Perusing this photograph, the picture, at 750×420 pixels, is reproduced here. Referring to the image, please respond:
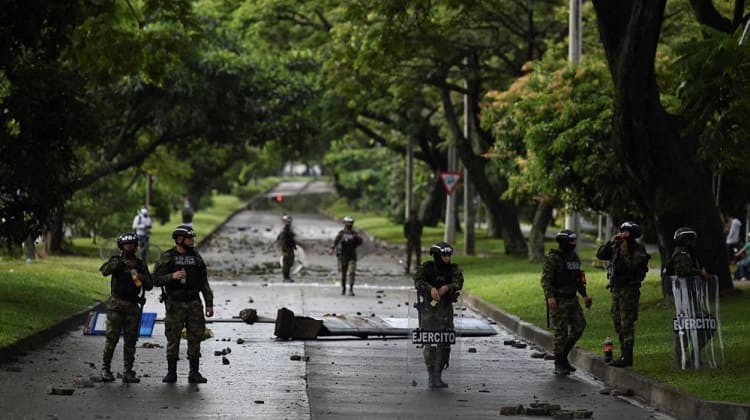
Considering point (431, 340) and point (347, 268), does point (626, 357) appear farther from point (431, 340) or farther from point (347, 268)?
point (347, 268)

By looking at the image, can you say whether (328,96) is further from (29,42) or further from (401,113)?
(29,42)

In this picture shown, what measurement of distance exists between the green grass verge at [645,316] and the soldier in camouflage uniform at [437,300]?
223 cm

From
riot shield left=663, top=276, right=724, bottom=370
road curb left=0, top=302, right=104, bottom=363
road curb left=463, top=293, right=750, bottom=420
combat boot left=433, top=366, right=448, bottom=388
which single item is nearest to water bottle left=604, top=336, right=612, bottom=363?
road curb left=463, top=293, right=750, bottom=420

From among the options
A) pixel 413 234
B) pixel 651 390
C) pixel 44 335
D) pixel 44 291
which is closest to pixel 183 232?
pixel 44 335

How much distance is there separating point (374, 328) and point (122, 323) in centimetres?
670

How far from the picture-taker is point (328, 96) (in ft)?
163

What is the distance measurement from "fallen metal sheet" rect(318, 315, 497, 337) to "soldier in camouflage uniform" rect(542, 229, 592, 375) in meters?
3.85

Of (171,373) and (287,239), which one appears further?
(287,239)

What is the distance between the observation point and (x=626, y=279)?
56.2 feet

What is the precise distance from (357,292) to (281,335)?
11245mm

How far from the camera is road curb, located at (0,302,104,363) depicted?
1752 cm

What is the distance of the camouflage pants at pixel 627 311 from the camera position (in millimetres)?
16938

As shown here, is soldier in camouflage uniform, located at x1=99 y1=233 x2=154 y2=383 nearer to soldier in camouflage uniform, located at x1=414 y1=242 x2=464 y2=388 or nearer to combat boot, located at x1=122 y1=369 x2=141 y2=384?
combat boot, located at x1=122 y1=369 x2=141 y2=384

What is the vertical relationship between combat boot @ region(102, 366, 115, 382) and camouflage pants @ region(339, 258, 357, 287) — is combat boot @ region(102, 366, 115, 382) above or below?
below
